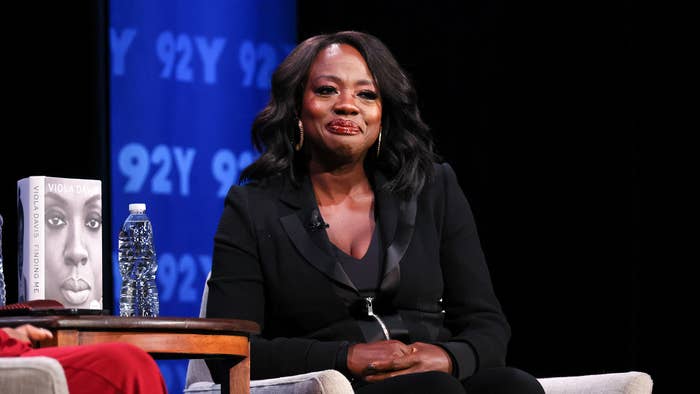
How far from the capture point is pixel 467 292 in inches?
105

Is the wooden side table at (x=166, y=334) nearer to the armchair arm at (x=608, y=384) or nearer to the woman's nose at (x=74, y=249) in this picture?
the woman's nose at (x=74, y=249)

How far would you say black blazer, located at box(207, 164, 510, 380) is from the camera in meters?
2.53

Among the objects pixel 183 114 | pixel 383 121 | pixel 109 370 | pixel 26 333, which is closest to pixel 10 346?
pixel 26 333

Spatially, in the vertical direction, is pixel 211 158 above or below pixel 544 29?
below

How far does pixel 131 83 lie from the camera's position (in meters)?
4.36

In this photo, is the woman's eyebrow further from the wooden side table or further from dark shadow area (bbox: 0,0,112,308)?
dark shadow area (bbox: 0,0,112,308)

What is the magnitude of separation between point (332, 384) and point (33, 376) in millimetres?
619

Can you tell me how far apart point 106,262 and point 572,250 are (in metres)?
1.62

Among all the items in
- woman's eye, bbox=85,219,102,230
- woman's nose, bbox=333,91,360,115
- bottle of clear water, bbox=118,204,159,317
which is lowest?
bottle of clear water, bbox=118,204,159,317

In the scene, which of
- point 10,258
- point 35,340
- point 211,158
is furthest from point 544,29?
point 35,340

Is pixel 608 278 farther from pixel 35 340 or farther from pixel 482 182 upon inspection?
pixel 35 340

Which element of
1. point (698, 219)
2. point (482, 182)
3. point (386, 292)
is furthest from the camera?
point (482, 182)

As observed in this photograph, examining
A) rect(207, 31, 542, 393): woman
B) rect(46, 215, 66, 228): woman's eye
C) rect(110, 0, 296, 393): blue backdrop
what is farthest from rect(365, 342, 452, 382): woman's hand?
rect(110, 0, 296, 393): blue backdrop

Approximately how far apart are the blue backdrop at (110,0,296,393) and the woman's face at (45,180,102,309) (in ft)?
5.70
